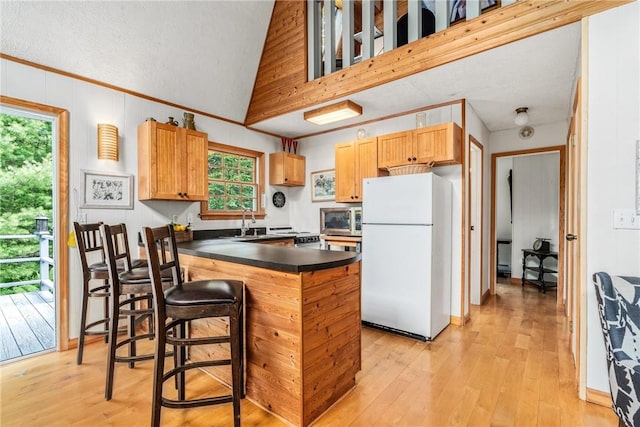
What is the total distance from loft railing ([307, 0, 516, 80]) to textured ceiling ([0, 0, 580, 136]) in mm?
388

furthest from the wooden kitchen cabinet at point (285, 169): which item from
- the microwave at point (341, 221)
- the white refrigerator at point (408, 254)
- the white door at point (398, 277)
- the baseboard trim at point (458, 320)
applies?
the baseboard trim at point (458, 320)

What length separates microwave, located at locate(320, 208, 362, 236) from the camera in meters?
4.01

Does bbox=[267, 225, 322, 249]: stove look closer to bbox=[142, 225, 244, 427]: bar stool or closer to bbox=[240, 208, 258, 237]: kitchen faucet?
bbox=[240, 208, 258, 237]: kitchen faucet

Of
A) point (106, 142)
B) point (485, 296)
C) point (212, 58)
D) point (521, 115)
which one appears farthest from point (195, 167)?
point (485, 296)

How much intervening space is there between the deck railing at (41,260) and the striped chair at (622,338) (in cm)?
545

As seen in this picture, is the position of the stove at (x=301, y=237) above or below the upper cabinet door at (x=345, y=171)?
below

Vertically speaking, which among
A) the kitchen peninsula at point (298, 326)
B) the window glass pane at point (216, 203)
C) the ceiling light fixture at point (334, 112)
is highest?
the ceiling light fixture at point (334, 112)

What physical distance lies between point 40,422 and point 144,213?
6.76ft

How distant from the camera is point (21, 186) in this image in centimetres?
384

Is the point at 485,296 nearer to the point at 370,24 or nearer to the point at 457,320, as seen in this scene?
the point at 457,320

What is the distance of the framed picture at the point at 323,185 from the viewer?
15.1ft

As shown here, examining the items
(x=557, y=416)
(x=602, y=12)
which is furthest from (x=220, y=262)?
(x=602, y=12)

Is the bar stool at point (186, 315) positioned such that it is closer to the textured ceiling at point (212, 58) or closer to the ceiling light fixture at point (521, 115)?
the textured ceiling at point (212, 58)

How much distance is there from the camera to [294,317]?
1734 mm
